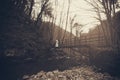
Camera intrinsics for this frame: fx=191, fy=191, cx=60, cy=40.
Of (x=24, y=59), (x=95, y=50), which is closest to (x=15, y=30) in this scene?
(x=24, y=59)

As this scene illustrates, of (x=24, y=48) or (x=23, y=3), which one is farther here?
(x=23, y=3)

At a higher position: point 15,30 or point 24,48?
point 15,30

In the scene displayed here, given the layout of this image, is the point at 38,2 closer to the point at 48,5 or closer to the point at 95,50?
the point at 48,5

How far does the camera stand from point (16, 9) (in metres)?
32.4

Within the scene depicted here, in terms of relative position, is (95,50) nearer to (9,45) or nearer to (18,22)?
(9,45)

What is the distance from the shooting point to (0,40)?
21500 millimetres

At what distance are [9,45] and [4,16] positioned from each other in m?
7.29

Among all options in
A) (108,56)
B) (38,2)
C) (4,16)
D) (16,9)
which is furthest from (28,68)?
(38,2)

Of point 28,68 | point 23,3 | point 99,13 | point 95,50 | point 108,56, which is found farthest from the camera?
point 23,3

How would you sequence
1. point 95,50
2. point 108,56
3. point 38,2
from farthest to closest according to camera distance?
point 38,2
point 95,50
point 108,56

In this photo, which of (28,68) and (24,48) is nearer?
(28,68)

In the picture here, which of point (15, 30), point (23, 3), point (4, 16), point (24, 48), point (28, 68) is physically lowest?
point (28, 68)

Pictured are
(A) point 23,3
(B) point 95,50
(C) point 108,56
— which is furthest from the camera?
(A) point 23,3

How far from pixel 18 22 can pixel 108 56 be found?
16.3 m
